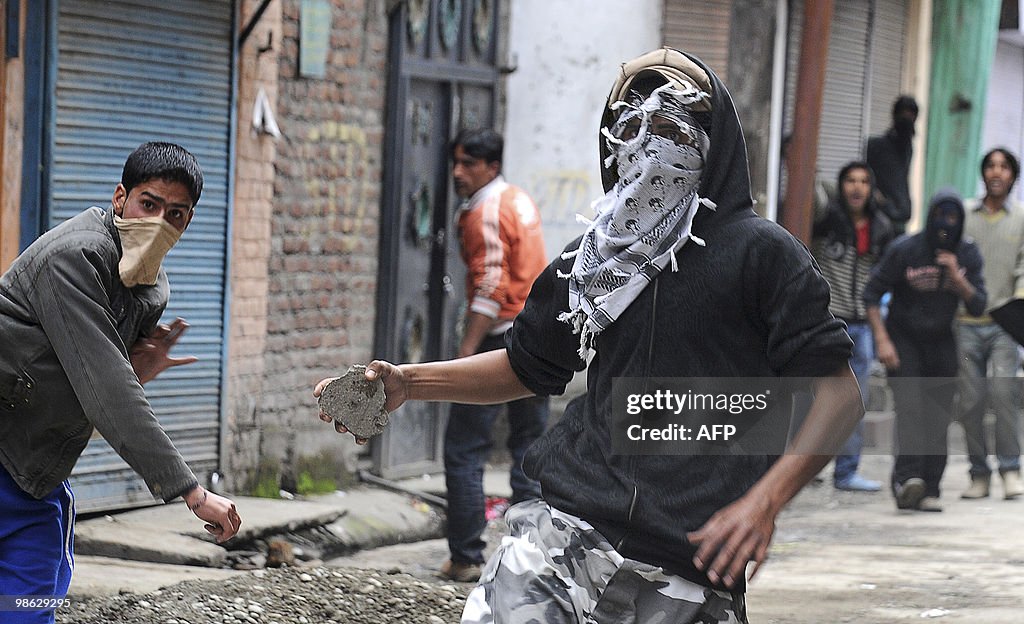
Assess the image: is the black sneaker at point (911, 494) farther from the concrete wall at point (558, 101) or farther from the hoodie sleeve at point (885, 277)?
the concrete wall at point (558, 101)

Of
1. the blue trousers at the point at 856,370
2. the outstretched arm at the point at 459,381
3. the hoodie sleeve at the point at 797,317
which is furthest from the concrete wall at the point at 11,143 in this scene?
the blue trousers at the point at 856,370

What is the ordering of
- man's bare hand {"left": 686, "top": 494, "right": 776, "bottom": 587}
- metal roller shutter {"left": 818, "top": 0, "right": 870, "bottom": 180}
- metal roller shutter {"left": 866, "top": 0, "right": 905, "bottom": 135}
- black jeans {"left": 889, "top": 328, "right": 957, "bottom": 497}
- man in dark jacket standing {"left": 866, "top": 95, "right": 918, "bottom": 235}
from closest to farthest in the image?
man's bare hand {"left": 686, "top": 494, "right": 776, "bottom": 587}, black jeans {"left": 889, "top": 328, "right": 957, "bottom": 497}, man in dark jacket standing {"left": 866, "top": 95, "right": 918, "bottom": 235}, metal roller shutter {"left": 818, "top": 0, "right": 870, "bottom": 180}, metal roller shutter {"left": 866, "top": 0, "right": 905, "bottom": 135}

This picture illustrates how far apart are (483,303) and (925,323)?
3.31m

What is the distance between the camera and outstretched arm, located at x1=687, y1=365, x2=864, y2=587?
2.71m

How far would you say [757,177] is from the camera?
10.8 m

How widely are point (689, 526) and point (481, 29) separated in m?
6.98

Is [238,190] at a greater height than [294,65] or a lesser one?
lesser

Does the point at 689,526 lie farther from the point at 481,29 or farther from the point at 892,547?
the point at 481,29

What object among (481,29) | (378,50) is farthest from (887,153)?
(378,50)

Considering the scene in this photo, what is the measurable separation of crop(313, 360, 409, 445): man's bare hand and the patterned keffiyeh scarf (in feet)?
1.40

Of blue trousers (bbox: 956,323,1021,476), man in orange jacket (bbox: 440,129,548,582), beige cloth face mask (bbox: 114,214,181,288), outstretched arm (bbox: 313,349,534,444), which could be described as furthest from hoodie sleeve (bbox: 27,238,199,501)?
blue trousers (bbox: 956,323,1021,476)

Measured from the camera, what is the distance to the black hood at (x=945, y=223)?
8.80 m

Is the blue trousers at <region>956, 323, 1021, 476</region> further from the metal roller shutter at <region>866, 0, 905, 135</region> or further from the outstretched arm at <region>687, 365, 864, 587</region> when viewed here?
the outstretched arm at <region>687, 365, 864, 587</region>

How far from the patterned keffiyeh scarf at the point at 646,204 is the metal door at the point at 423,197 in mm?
5693
